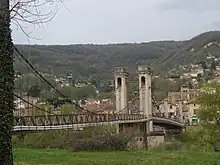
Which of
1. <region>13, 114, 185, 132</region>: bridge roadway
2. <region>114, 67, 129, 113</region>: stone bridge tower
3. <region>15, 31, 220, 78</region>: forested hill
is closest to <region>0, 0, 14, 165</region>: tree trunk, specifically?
<region>13, 114, 185, 132</region>: bridge roadway

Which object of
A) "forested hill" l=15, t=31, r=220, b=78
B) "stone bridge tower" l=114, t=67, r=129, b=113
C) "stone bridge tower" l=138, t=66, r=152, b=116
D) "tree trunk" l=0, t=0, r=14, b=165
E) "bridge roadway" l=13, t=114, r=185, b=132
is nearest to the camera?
"tree trunk" l=0, t=0, r=14, b=165

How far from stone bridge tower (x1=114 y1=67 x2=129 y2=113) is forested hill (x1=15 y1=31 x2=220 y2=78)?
3545 centimetres

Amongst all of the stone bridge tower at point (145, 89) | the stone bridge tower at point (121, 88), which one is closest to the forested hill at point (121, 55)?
the stone bridge tower at point (145, 89)

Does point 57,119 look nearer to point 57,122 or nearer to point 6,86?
point 57,122

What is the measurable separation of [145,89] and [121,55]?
234ft

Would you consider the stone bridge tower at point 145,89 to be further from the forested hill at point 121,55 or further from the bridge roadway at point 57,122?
the forested hill at point 121,55

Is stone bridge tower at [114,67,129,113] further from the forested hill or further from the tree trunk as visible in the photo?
the tree trunk

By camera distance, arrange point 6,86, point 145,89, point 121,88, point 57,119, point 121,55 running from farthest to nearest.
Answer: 1. point 121,55
2. point 145,89
3. point 121,88
4. point 57,119
5. point 6,86

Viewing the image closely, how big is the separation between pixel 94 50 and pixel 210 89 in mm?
104690

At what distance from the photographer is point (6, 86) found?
26.9ft

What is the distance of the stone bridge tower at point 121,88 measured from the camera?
178 feet

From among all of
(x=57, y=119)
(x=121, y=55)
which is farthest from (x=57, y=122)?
(x=121, y=55)

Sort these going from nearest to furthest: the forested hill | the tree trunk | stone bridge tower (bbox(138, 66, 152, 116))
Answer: the tree trunk → stone bridge tower (bbox(138, 66, 152, 116)) → the forested hill

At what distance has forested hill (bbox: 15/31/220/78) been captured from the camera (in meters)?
108
